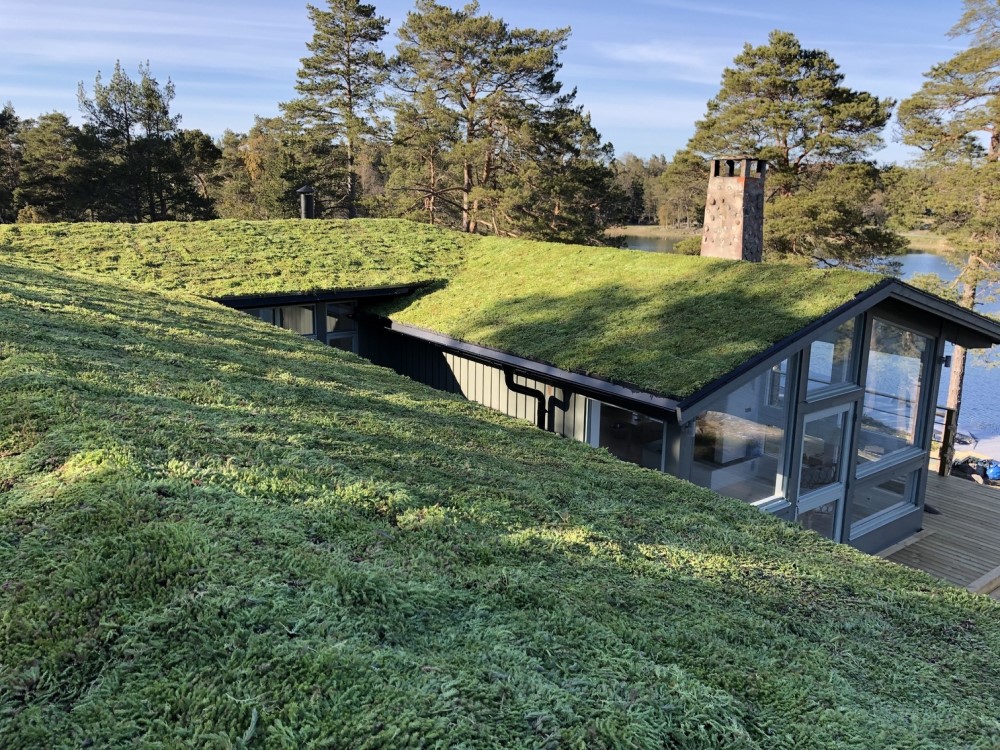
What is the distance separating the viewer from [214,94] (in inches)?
1265

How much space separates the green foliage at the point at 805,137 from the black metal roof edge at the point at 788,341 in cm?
1347

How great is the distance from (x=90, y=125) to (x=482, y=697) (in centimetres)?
3119

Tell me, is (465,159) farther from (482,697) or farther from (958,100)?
(482,697)

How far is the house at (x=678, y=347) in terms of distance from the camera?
765cm

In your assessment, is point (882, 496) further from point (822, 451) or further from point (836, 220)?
point (836, 220)

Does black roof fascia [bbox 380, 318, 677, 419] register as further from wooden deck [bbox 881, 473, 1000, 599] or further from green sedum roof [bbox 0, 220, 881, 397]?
wooden deck [bbox 881, 473, 1000, 599]

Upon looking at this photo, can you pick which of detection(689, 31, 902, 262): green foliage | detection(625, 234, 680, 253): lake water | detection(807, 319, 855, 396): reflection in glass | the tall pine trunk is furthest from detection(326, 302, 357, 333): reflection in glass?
detection(625, 234, 680, 253): lake water

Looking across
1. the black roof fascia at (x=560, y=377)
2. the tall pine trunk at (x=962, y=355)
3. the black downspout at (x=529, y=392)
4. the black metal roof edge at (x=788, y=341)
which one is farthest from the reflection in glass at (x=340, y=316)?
the tall pine trunk at (x=962, y=355)

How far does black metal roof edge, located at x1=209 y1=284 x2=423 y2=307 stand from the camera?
10078mm

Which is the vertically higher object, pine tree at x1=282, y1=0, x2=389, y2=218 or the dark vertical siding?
pine tree at x1=282, y1=0, x2=389, y2=218

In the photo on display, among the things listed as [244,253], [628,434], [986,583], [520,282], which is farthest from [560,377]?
[244,253]

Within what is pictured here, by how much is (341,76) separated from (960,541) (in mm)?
28178

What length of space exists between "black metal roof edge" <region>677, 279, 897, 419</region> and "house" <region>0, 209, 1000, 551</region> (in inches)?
0.7

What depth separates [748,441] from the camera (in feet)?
26.7
